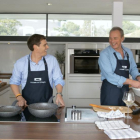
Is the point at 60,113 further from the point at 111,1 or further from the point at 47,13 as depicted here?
the point at 47,13

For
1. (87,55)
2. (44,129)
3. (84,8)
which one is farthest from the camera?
(87,55)

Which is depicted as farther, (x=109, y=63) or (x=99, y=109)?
(x=109, y=63)

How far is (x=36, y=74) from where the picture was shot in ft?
8.11

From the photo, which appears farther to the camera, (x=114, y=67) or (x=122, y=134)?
(x=114, y=67)

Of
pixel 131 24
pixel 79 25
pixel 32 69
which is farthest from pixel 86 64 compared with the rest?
pixel 32 69

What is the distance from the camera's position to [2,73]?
20.4ft

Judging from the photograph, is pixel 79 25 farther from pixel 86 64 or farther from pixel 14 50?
pixel 14 50

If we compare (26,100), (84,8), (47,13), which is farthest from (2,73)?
(26,100)

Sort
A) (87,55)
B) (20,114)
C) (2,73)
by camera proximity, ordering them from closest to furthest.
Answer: (20,114) → (87,55) → (2,73)

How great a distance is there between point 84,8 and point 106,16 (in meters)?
0.87

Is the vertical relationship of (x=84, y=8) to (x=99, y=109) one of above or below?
Answer: above

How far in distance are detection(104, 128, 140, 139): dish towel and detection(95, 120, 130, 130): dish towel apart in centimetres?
7

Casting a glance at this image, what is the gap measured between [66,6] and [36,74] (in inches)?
107

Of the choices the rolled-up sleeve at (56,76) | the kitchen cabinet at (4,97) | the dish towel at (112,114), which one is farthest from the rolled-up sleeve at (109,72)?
the kitchen cabinet at (4,97)
